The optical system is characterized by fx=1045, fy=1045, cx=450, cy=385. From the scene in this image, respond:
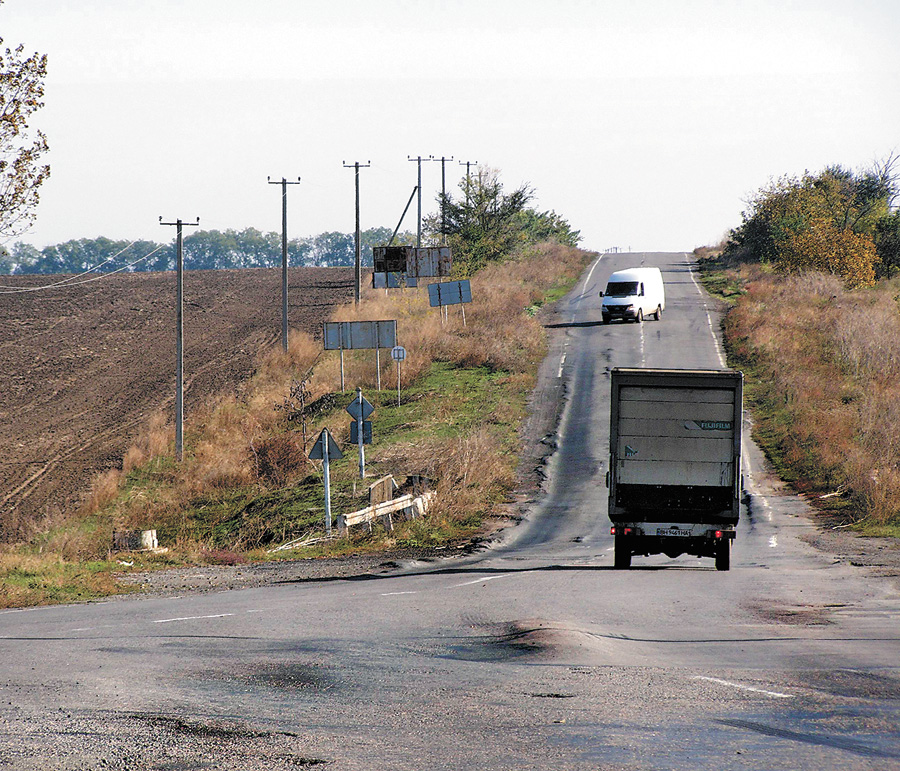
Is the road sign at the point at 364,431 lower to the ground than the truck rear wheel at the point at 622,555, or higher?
higher

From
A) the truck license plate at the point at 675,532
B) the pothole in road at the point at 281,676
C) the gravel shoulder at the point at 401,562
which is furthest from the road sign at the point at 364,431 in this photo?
the pothole in road at the point at 281,676

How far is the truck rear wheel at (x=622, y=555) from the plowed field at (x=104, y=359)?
17.8 meters

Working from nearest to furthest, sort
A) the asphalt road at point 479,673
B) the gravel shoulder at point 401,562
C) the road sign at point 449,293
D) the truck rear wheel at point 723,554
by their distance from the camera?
the asphalt road at point 479,673 < the truck rear wheel at point 723,554 < the gravel shoulder at point 401,562 < the road sign at point 449,293

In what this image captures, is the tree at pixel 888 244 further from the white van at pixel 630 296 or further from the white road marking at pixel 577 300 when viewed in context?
the white van at pixel 630 296

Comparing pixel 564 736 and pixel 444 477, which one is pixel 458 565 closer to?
pixel 444 477

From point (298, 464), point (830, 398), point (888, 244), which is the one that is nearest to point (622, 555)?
point (298, 464)

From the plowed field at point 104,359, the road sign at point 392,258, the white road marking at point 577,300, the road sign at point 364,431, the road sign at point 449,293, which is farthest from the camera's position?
the road sign at point 392,258

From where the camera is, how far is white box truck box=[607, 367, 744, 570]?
17656mm

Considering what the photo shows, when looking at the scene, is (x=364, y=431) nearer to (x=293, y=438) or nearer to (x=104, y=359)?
(x=293, y=438)

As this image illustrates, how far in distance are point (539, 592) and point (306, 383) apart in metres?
30.6

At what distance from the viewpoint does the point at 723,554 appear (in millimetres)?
18547

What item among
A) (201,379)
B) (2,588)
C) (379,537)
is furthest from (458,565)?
(201,379)

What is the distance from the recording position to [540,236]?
12531 centimetres

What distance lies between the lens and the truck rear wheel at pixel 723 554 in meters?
18.3
